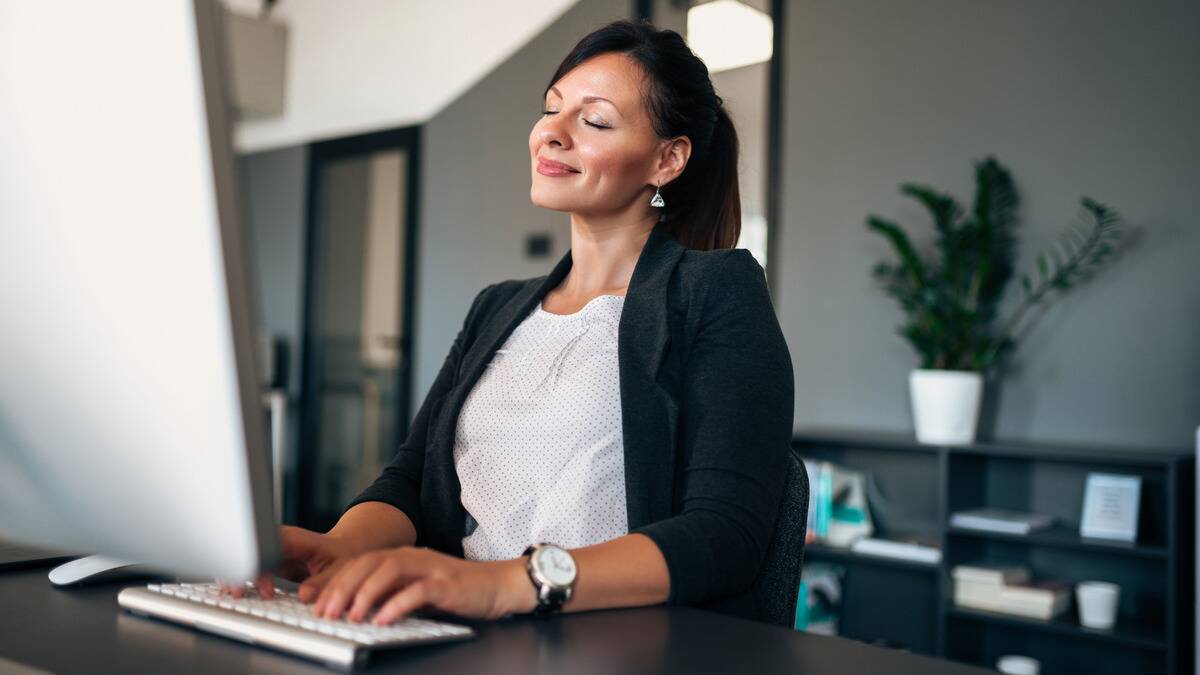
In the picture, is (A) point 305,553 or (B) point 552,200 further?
(B) point 552,200

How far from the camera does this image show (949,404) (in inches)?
122

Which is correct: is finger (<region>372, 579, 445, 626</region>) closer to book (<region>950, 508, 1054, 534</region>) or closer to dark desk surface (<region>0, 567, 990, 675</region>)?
dark desk surface (<region>0, 567, 990, 675</region>)

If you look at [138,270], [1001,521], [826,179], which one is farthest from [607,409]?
[826,179]

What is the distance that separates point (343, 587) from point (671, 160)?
3.21ft

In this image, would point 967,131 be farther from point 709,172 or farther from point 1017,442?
point 709,172

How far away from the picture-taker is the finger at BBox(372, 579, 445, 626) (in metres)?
0.74

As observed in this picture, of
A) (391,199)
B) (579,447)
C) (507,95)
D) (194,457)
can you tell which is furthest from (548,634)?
(391,199)

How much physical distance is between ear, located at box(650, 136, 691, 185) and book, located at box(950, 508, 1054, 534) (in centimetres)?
190

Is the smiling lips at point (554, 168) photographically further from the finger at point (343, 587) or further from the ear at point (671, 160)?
the finger at point (343, 587)

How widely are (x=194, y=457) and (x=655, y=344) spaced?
77 cm

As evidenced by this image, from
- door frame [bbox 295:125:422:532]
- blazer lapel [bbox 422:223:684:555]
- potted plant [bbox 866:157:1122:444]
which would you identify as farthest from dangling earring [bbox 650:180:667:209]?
door frame [bbox 295:125:422:532]

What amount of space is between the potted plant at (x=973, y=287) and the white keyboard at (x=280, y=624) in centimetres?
263

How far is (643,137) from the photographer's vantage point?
1504 mm

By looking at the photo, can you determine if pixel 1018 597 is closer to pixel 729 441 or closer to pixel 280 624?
pixel 729 441
